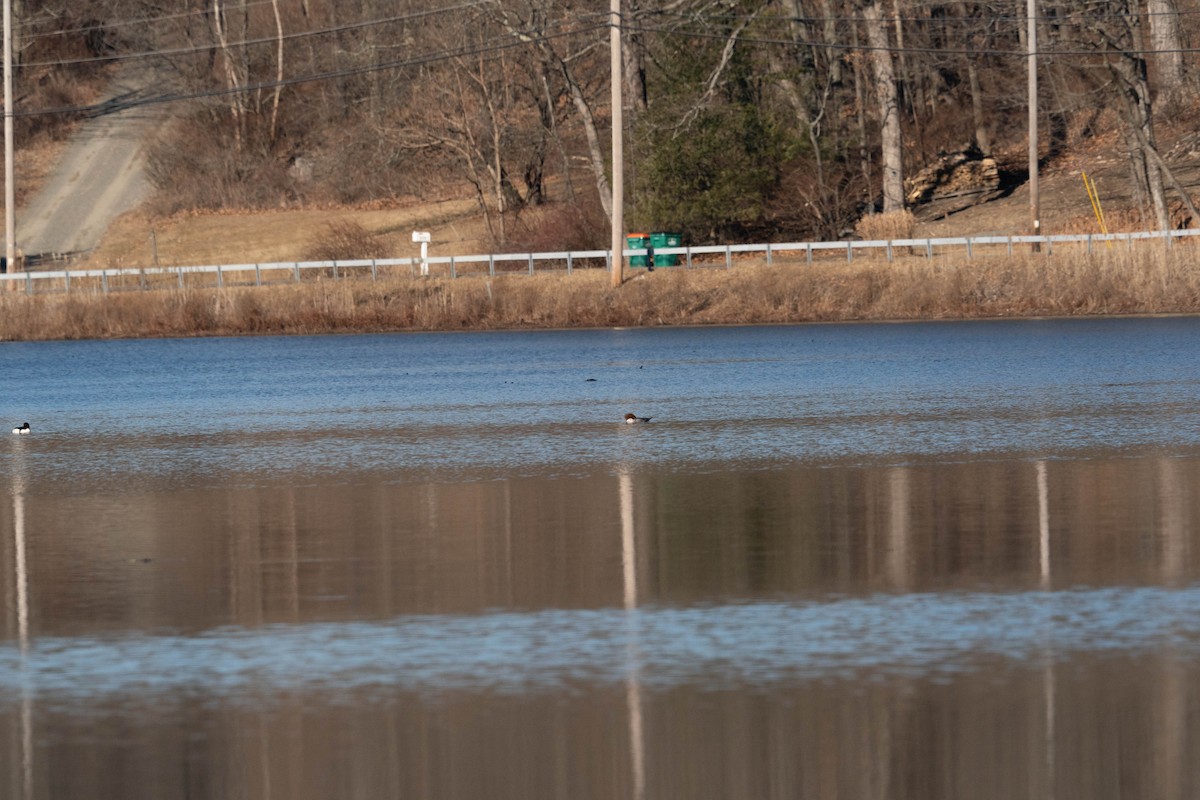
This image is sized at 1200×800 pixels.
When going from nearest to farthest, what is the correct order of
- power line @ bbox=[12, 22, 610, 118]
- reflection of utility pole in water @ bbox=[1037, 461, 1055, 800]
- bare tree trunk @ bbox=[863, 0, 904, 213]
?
reflection of utility pole in water @ bbox=[1037, 461, 1055, 800] < power line @ bbox=[12, 22, 610, 118] < bare tree trunk @ bbox=[863, 0, 904, 213]

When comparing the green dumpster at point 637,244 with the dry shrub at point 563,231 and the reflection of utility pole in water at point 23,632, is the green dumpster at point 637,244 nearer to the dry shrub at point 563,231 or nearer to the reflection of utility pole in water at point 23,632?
the dry shrub at point 563,231

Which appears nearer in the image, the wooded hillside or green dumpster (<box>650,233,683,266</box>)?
green dumpster (<box>650,233,683,266</box>)

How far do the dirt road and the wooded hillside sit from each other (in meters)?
2.29

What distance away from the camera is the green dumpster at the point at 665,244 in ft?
179

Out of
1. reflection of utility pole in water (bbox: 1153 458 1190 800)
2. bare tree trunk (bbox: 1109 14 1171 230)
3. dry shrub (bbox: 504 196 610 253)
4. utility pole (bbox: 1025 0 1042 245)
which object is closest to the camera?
reflection of utility pole in water (bbox: 1153 458 1190 800)

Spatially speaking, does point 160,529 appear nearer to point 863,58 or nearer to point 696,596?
point 696,596

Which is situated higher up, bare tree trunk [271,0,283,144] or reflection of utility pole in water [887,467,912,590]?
bare tree trunk [271,0,283,144]

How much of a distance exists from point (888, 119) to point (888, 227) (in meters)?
7.35

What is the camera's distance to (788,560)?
13023 millimetres

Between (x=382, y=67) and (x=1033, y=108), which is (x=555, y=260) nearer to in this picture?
(x=382, y=67)

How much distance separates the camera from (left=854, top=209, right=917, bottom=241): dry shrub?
55188 millimetres

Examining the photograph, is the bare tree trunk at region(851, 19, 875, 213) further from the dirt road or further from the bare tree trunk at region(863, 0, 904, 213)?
the dirt road

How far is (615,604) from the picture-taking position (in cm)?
1162

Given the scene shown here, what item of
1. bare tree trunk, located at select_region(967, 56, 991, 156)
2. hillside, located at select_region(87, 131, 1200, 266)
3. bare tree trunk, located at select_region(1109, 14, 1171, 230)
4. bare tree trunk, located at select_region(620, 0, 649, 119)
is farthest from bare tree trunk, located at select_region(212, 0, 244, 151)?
bare tree trunk, located at select_region(1109, 14, 1171, 230)
